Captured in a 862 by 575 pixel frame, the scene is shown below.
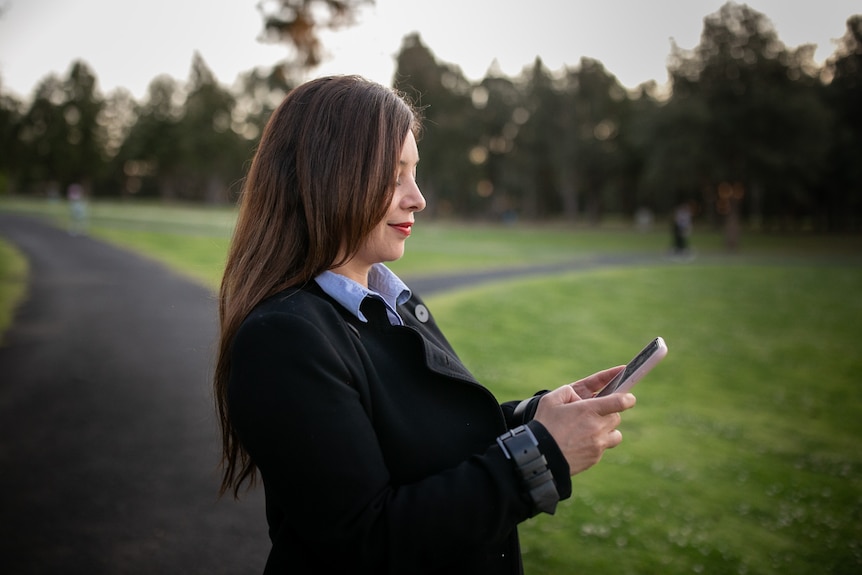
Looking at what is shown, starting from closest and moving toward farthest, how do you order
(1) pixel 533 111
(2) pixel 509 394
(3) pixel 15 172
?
1. (2) pixel 509 394
2. (1) pixel 533 111
3. (3) pixel 15 172

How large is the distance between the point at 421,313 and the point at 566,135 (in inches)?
2496

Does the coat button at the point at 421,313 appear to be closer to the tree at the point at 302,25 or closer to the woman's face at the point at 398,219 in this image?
the woman's face at the point at 398,219

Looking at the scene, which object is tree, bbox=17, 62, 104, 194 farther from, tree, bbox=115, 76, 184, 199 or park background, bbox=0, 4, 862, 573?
tree, bbox=115, 76, 184, 199

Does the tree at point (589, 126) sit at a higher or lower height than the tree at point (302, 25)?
higher

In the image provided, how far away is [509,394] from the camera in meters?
7.96

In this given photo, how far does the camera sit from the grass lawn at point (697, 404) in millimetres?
4680

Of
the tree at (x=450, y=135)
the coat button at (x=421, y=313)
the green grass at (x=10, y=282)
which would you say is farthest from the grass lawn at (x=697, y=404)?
the tree at (x=450, y=135)

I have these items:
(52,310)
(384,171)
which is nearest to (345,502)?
(384,171)

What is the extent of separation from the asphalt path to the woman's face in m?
1.26

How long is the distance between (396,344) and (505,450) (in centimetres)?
39

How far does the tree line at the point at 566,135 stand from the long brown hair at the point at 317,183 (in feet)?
2.43

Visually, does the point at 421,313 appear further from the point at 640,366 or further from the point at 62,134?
the point at 62,134

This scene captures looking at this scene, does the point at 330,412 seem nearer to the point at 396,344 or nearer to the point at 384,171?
the point at 396,344

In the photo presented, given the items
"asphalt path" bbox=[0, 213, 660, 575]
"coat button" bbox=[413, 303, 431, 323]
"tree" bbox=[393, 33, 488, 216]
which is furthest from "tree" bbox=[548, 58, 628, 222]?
"coat button" bbox=[413, 303, 431, 323]
